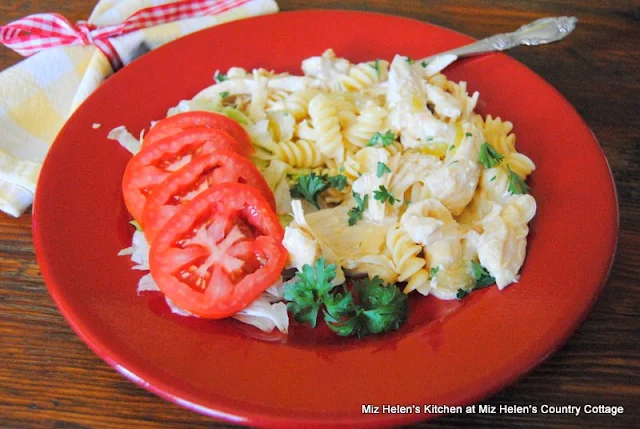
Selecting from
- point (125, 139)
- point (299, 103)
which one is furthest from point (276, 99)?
point (125, 139)

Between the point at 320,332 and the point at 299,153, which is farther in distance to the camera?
the point at 299,153

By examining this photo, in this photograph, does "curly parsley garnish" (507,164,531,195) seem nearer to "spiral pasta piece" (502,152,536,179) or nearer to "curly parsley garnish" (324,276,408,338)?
"spiral pasta piece" (502,152,536,179)

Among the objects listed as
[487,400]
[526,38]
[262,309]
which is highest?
[526,38]

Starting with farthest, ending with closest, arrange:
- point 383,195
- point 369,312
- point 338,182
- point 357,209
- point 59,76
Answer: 1. point 59,76
2. point 338,182
3. point 357,209
4. point 383,195
5. point 369,312

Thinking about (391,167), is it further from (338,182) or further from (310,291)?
(310,291)

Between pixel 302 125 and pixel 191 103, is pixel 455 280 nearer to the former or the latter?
pixel 302 125

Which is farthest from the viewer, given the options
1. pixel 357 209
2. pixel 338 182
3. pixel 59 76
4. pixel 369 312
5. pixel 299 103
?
pixel 59 76
